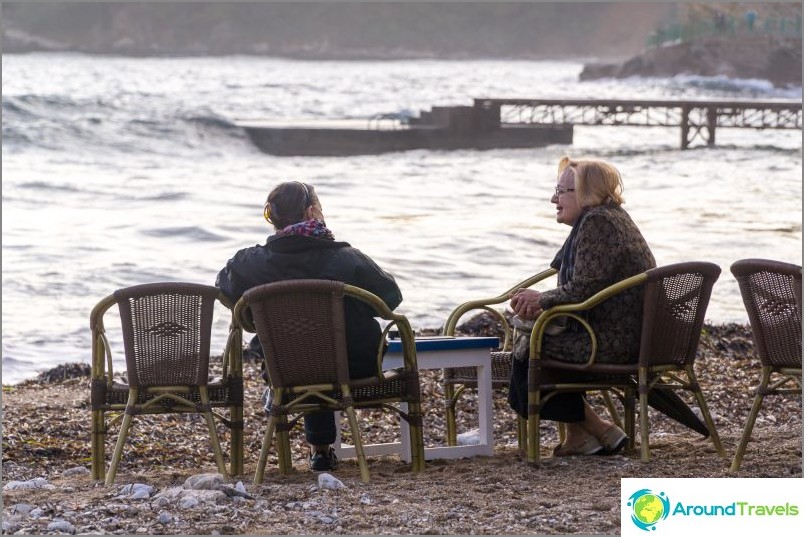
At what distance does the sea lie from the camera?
14102 millimetres

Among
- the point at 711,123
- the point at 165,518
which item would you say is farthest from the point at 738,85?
the point at 165,518

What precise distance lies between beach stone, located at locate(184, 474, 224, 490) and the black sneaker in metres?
0.69

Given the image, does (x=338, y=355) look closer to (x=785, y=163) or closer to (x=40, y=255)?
(x=40, y=255)

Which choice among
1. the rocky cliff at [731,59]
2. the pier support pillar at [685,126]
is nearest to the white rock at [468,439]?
the pier support pillar at [685,126]

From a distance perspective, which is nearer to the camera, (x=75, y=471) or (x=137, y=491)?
(x=137, y=491)

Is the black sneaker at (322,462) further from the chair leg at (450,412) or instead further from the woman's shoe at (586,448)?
the woman's shoe at (586,448)

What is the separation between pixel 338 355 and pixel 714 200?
73.9 feet

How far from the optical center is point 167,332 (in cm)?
459

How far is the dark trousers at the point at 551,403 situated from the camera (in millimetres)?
4875

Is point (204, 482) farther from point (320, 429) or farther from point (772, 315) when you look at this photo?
point (772, 315)

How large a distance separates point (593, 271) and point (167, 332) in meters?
1.54

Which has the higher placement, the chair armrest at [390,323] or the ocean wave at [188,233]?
Result: the chair armrest at [390,323]

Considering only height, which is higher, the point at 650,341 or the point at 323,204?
the point at 650,341

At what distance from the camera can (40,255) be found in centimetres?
1684
